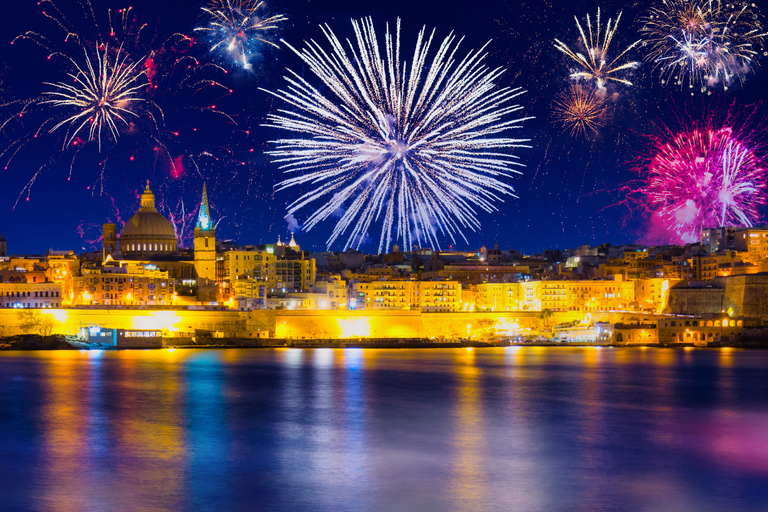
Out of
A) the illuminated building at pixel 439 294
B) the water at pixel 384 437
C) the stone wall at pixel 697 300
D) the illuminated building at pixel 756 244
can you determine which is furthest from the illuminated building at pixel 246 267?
the illuminated building at pixel 756 244

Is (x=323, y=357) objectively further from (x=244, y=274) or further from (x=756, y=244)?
(x=756, y=244)

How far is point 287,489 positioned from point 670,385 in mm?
20812

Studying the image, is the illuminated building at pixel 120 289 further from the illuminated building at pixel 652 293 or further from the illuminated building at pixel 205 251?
the illuminated building at pixel 652 293

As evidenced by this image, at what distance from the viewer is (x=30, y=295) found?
5956cm

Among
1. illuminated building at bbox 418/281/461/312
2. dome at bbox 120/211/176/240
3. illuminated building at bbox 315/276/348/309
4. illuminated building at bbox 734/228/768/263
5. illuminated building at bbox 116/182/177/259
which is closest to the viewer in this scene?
illuminated building at bbox 315/276/348/309

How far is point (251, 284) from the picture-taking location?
2539 inches

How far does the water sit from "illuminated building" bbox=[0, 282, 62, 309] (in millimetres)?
18218

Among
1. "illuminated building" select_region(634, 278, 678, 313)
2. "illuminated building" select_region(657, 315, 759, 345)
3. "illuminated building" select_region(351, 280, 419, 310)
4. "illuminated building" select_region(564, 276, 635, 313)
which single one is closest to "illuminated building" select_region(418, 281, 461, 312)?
"illuminated building" select_region(351, 280, 419, 310)

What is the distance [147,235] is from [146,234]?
0.11 metres

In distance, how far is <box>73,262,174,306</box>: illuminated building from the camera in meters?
60.8

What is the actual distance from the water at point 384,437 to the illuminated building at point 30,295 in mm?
18218

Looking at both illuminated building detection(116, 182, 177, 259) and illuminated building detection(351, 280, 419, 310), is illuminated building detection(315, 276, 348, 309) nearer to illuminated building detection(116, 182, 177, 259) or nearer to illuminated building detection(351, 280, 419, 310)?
illuminated building detection(351, 280, 419, 310)

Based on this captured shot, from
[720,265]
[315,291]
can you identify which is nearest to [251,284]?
[315,291]

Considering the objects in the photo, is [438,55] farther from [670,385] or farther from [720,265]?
[720,265]
